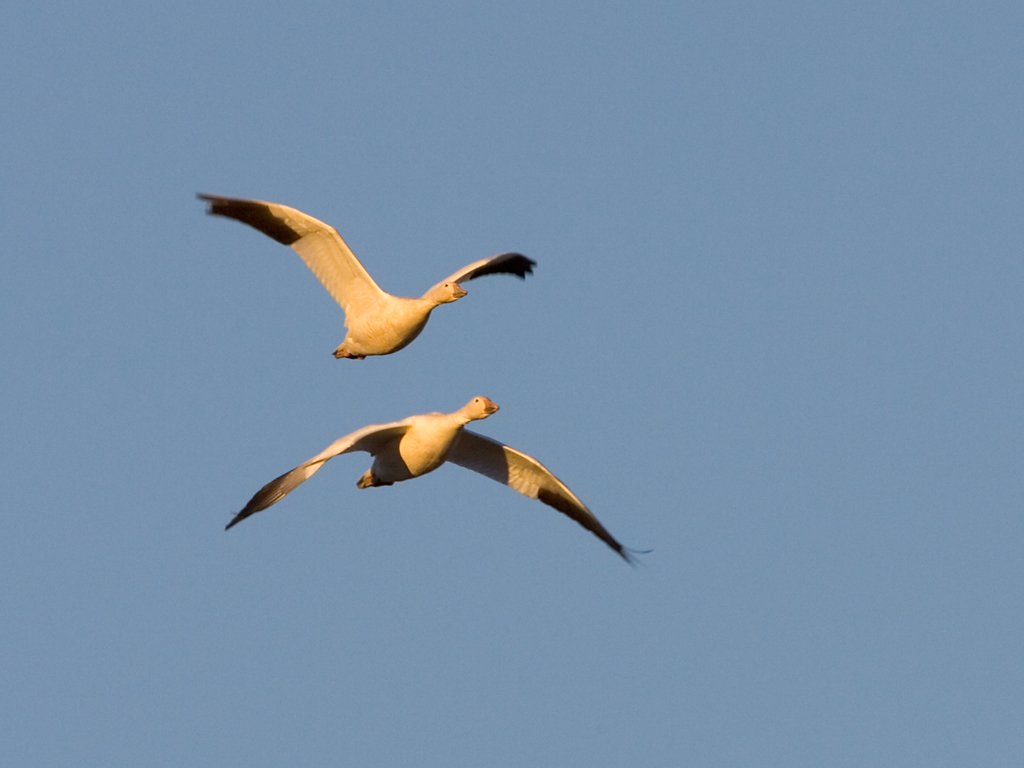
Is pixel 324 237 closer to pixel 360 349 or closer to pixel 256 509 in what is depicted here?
pixel 360 349

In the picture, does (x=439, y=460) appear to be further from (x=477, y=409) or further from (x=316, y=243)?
(x=316, y=243)

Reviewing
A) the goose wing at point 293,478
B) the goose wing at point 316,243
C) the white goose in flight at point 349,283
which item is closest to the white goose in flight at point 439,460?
the goose wing at point 293,478

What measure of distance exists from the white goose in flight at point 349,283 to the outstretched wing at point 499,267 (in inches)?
0.8

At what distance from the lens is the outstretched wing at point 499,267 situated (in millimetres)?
21578

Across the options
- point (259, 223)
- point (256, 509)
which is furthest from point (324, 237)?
point (256, 509)

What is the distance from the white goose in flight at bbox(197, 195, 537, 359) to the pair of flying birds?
1cm

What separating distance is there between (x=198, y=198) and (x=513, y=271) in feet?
11.3

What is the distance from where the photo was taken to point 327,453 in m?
18.6

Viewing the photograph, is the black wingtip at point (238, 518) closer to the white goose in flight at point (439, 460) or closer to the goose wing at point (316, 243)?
the white goose in flight at point (439, 460)

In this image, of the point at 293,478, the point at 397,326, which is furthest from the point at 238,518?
the point at 397,326

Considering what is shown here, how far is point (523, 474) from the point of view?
21.5 metres

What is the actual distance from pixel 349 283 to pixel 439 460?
2.40m

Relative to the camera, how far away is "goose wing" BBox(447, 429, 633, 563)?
69.3 feet

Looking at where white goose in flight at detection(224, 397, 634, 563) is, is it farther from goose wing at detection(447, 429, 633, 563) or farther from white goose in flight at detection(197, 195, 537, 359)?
white goose in flight at detection(197, 195, 537, 359)
